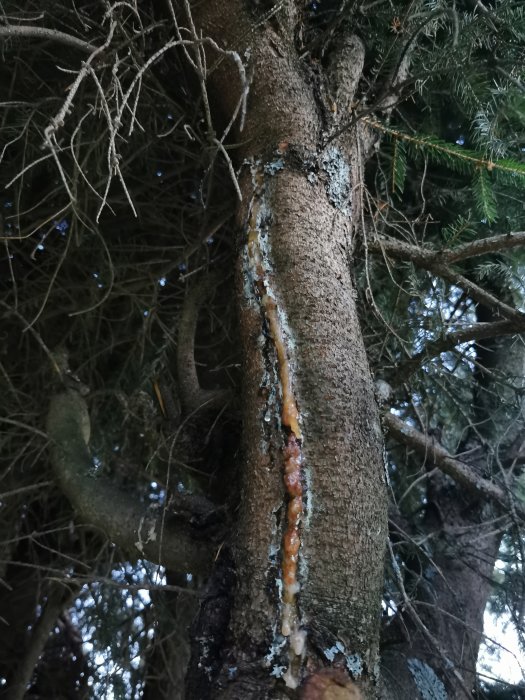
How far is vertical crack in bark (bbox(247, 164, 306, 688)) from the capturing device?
649 mm

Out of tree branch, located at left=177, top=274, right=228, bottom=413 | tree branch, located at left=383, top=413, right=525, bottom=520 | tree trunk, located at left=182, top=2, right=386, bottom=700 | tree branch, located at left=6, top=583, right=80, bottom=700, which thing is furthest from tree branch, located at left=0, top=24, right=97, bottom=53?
tree branch, located at left=6, top=583, right=80, bottom=700

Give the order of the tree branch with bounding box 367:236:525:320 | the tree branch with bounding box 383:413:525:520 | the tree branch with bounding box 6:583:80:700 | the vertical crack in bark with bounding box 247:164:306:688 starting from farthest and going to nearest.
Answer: the tree branch with bounding box 6:583:80:700
the tree branch with bounding box 383:413:525:520
the tree branch with bounding box 367:236:525:320
the vertical crack in bark with bounding box 247:164:306:688

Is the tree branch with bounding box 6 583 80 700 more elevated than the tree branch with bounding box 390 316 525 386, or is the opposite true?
the tree branch with bounding box 390 316 525 386

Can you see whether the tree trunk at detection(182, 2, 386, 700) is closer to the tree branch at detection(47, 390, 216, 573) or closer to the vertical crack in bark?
the vertical crack in bark

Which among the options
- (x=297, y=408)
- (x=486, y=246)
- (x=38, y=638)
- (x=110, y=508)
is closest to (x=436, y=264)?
(x=486, y=246)

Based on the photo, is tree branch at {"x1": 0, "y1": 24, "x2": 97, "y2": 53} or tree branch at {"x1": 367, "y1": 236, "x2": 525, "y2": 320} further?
tree branch at {"x1": 367, "y1": 236, "x2": 525, "y2": 320}

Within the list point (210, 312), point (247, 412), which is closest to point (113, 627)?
point (210, 312)

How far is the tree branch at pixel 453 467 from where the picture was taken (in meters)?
1.29

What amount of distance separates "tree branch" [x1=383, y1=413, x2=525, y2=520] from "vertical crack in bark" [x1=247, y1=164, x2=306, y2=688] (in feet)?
1.79

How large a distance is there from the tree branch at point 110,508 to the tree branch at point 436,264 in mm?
511

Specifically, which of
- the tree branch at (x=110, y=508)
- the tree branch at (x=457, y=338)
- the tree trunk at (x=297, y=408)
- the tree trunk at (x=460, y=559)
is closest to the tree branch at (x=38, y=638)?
the tree branch at (x=110, y=508)

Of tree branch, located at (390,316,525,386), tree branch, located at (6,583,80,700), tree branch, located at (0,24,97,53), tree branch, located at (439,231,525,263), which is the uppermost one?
tree branch, located at (0,24,97,53)

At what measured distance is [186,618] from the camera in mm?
1813

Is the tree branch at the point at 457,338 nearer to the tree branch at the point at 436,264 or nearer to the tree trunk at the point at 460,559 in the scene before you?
the tree branch at the point at 436,264
